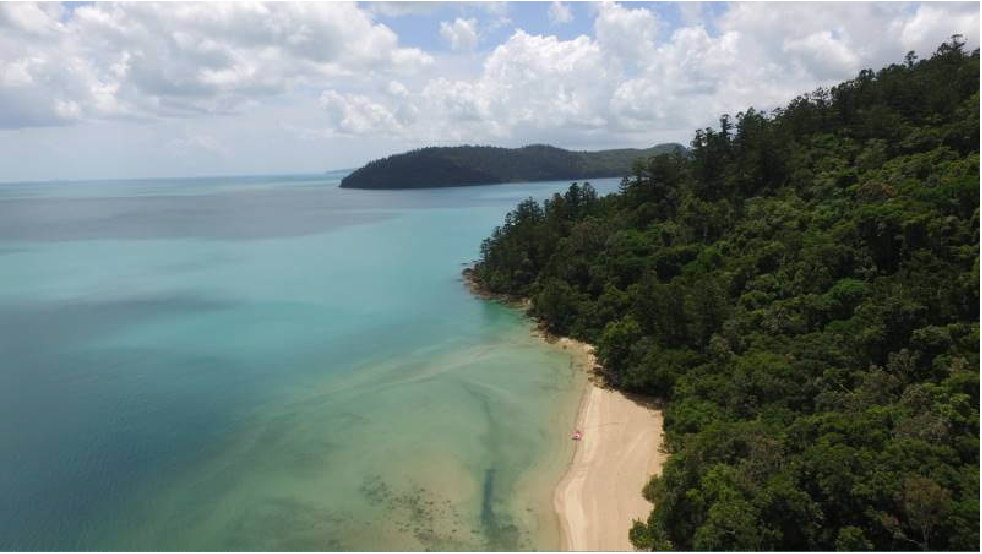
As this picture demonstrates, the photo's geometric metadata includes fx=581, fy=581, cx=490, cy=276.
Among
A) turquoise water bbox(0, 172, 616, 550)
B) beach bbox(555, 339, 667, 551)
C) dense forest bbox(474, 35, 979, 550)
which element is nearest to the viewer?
dense forest bbox(474, 35, 979, 550)

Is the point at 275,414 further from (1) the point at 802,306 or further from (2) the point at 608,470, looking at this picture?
(1) the point at 802,306

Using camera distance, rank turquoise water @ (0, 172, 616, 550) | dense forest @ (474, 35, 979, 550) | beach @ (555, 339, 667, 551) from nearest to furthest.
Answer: dense forest @ (474, 35, 979, 550), beach @ (555, 339, 667, 551), turquoise water @ (0, 172, 616, 550)

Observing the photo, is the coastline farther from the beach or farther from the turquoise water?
the turquoise water

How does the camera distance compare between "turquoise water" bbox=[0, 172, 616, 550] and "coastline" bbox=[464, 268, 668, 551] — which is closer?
"coastline" bbox=[464, 268, 668, 551]

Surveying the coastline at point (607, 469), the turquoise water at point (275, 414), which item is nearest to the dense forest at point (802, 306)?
the coastline at point (607, 469)

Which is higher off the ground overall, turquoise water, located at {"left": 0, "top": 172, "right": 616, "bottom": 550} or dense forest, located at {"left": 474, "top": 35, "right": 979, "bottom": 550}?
dense forest, located at {"left": 474, "top": 35, "right": 979, "bottom": 550}

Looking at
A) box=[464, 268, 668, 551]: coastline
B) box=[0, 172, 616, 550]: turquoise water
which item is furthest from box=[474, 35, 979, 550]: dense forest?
box=[0, 172, 616, 550]: turquoise water
